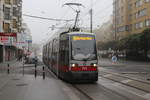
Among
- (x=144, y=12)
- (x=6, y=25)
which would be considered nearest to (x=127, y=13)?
(x=144, y=12)

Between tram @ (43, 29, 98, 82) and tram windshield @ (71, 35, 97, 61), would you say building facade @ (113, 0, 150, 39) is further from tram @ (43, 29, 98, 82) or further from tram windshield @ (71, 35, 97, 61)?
tram @ (43, 29, 98, 82)

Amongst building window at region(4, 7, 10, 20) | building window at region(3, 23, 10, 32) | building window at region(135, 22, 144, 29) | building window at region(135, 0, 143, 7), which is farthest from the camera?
building window at region(135, 0, 143, 7)

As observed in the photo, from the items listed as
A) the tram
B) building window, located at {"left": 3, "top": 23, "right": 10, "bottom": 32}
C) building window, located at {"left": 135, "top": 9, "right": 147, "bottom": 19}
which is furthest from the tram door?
building window, located at {"left": 135, "top": 9, "right": 147, "bottom": 19}

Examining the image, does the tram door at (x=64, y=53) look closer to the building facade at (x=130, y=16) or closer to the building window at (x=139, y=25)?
the building facade at (x=130, y=16)

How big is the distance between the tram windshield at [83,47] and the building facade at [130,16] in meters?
52.6

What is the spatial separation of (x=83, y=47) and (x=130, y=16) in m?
65.9

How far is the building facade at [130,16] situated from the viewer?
66.6 meters

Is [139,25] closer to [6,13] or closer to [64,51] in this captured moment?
[6,13]

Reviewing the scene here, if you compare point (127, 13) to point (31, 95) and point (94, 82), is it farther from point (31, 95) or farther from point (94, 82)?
point (31, 95)

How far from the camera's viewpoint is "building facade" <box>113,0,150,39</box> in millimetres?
66562

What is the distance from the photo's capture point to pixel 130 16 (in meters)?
77.6

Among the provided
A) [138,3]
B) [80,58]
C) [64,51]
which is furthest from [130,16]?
[80,58]

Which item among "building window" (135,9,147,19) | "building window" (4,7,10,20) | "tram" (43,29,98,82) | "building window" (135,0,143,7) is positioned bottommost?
"tram" (43,29,98,82)

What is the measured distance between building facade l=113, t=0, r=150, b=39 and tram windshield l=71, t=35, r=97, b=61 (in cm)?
5263
